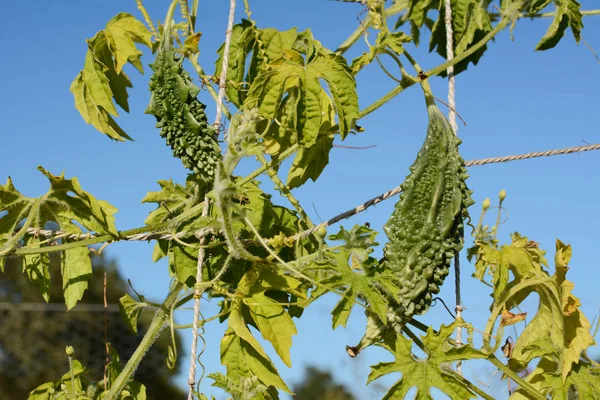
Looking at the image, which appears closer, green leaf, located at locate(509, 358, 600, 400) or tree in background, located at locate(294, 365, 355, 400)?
green leaf, located at locate(509, 358, 600, 400)

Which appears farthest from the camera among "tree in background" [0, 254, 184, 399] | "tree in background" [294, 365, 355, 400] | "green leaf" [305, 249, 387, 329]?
"tree in background" [0, 254, 184, 399]

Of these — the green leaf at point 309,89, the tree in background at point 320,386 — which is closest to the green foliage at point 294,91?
the green leaf at point 309,89

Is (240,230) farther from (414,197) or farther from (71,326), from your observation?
(71,326)

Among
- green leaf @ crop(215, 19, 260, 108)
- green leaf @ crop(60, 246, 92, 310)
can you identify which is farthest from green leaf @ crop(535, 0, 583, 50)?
green leaf @ crop(60, 246, 92, 310)

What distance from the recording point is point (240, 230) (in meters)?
1.61

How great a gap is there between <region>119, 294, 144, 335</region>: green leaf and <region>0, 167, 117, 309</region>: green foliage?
0.10m

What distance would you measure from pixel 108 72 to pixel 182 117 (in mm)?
364

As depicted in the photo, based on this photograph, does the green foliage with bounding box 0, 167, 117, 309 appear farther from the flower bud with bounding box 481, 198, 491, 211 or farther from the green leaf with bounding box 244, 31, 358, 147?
the flower bud with bounding box 481, 198, 491, 211

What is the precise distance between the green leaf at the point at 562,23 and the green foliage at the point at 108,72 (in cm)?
108

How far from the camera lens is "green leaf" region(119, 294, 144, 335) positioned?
1752 mm

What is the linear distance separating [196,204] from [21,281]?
1409 cm

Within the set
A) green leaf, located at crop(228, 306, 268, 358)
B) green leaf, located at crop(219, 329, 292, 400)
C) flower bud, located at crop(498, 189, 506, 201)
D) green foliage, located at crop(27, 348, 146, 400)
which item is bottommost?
green foliage, located at crop(27, 348, 146, 400)

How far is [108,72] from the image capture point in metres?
1.76

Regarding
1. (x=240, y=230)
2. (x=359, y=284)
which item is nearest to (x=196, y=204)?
(x=240, y=230)
